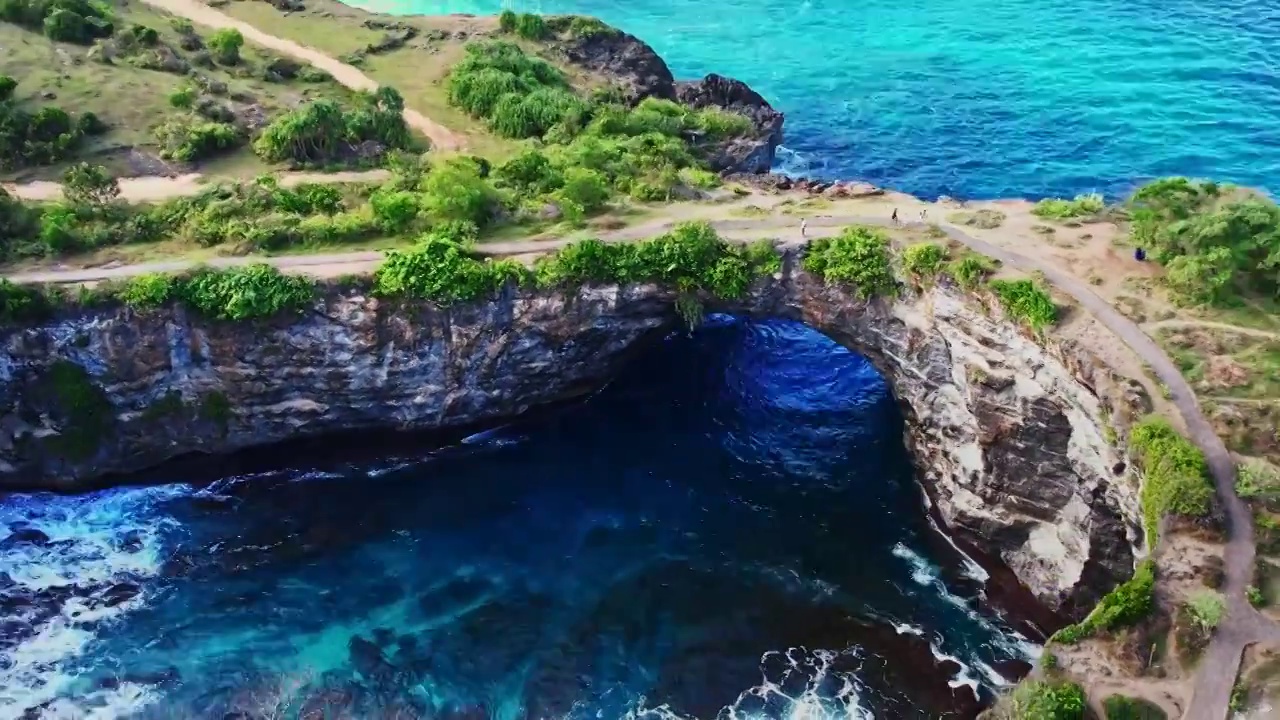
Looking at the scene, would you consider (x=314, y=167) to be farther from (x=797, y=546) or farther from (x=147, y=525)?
(x=797, y=546)

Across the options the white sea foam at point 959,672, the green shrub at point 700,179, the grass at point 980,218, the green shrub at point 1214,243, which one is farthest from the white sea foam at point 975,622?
the green shrub at point 700,179

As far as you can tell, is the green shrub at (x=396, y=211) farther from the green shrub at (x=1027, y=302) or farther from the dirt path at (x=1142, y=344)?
the green shrub at (x=1027, y=302)

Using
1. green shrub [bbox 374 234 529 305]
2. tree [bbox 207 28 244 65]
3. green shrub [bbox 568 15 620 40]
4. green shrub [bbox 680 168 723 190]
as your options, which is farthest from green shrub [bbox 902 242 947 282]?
tree [bbox 207 28 244 65]

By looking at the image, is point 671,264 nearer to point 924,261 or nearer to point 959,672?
point 924,261

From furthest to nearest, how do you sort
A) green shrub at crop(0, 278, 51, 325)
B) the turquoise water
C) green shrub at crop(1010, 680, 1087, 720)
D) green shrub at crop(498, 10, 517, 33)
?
green shrub at crop(498, 10, 517, 33) → the turquoise water → green shrub at crop(0, 278, 51, 325) → green shrub at crop(1010, 680, 1087, 720)

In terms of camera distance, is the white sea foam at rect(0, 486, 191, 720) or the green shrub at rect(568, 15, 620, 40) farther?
the green shrub at rect(568, 15, 620, 40)

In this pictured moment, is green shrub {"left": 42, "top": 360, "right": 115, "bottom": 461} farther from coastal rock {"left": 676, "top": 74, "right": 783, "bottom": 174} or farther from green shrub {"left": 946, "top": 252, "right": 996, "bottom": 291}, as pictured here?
green shrub {"left": 946, "top": 252, "right": 996, "bottom": 291}

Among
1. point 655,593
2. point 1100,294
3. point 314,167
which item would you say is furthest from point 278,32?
point 1100,294

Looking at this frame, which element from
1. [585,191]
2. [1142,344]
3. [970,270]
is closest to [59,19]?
[585,191]
